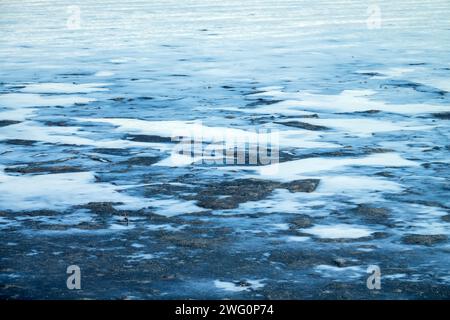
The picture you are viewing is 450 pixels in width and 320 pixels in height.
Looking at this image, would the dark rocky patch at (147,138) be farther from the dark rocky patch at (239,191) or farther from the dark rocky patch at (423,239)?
the dark rocky patch at (423,239)

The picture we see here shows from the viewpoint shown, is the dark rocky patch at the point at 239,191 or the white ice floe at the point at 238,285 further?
→ the dark rocky patch at the point at 239,191

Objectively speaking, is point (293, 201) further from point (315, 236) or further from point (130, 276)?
point (130, 276)

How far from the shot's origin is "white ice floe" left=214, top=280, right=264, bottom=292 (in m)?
4.46

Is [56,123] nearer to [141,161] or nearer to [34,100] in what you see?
[34,100]

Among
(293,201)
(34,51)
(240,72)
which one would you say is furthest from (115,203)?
(34,51)

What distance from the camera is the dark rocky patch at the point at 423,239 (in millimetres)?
5156

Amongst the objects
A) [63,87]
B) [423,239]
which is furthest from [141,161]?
[63,87]

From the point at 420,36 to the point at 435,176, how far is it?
10649 mm

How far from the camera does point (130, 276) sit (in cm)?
466

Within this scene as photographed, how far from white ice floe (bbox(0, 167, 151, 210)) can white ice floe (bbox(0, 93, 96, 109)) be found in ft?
10.8

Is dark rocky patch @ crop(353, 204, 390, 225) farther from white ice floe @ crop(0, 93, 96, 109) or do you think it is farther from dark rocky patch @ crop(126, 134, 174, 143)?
white ice floe @ crop(0, 93, 96, 109)

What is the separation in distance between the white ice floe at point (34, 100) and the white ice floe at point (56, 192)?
10.8ft

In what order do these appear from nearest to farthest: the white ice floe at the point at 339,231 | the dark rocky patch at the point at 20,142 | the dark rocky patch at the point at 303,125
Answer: the white ice floe at the point at 339,231, the dark rocky patch at the point at 20,142, the dark rocky patch at the point at 303,125

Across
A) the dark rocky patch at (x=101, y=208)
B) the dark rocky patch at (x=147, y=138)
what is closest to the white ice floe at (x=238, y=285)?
the dark rocky patch at (x=101, y=208)
